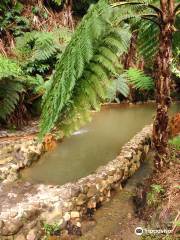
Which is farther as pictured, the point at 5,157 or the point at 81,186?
the point at 5,157

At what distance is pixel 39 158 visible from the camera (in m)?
4.88

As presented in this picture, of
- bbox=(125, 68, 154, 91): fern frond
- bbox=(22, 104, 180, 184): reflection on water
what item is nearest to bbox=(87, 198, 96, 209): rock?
bbox=(22, 104, 180, 184): reflection on water

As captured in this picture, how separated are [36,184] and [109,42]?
175cm

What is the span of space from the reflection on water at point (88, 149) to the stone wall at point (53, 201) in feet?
1.11

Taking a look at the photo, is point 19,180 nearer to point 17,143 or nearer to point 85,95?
point 17,143

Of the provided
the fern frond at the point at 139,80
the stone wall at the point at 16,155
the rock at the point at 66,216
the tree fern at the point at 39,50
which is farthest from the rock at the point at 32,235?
the fern frond at the point at 139,80

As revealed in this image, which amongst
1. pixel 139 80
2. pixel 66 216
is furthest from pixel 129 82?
pixel 66 216

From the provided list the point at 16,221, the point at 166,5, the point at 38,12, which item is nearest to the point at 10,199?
the point at 16,221

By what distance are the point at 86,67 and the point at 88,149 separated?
214 centimetres

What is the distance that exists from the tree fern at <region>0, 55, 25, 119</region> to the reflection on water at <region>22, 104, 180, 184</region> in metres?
1.03

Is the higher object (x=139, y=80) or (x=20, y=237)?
(x=139, y=80)

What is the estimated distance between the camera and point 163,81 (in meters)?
3.44

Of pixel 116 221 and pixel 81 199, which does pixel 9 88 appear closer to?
pixel 81 199

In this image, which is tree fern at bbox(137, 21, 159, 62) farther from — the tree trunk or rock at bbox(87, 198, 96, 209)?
rock at bbox(87, 198, 96, 209)
